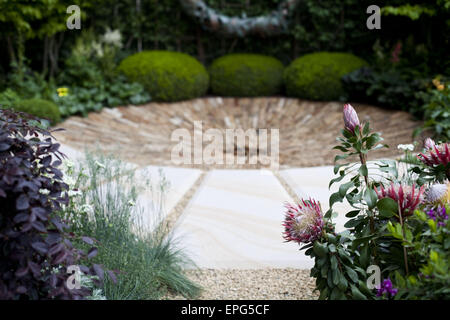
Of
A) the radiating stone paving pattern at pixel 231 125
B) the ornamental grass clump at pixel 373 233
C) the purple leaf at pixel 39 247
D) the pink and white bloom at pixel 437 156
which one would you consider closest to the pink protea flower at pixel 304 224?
the ornamental grass clump at pixel 373 233

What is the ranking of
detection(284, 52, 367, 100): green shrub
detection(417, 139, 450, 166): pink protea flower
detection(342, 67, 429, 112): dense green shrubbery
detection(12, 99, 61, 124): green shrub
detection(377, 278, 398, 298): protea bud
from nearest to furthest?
detection(377, 278, 398, 298): protea bud, detection(417, 139, 450, 166): pink protea flower, detection(12, 99, 61, 124): green shrub, detection(342, 67, 429, 112): dense green shrubbery, detection(284, 52, 367, 100): green shrub

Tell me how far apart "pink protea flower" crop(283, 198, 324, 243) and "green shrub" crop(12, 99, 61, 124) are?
4161 millimetres

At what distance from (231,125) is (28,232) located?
17.4 feet

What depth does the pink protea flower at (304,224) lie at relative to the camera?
1517 mm

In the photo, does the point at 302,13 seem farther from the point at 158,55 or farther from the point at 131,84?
the point at 131,84

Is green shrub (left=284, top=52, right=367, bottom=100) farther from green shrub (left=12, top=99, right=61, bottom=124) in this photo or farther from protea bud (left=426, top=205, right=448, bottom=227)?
protea bud (left=426, top=205, right=448, bottom=227)

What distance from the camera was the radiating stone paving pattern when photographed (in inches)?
183

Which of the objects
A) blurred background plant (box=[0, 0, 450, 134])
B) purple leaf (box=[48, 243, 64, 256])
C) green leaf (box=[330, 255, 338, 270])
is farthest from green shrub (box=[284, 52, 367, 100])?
purple leaf (box=[48, 243, 64, 256])

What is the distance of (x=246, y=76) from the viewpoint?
24.2 ft

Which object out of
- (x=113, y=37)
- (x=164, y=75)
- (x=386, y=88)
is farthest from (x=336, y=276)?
(x=113, y=37)

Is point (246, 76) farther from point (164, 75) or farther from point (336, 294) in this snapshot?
point (336, 294)

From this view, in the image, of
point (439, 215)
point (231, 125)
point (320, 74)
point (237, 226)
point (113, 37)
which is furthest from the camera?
point (113, 37)

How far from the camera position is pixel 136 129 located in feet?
19.2
